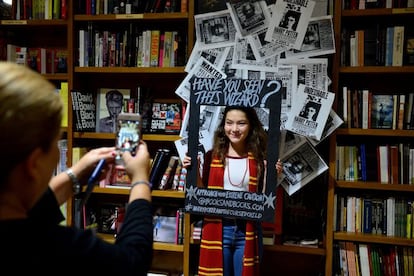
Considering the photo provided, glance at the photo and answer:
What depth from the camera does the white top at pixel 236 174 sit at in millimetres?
2023

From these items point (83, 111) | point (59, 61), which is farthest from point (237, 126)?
point (59, 61)

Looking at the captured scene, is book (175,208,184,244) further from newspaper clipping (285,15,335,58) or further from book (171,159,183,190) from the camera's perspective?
newspaper clipping (285,15,335,58)

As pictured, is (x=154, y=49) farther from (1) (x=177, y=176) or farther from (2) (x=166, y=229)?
(2) (x=166, y=229)

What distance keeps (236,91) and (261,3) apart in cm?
58

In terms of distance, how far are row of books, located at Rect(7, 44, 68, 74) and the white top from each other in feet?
4.22

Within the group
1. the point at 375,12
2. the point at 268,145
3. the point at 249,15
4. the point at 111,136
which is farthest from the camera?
the point at 111,136

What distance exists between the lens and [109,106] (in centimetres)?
257

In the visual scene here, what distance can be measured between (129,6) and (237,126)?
101 centimetres

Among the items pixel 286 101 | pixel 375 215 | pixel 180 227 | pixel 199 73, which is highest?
pixel 199 73

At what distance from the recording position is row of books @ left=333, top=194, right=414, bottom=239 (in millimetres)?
2164

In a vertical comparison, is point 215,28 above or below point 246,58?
above

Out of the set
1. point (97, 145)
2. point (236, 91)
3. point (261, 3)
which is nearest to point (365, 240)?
point (236, 91)

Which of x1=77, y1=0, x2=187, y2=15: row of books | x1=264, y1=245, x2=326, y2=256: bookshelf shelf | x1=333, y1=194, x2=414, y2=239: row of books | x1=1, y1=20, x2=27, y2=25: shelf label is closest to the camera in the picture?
x1=333, y1=194, x2=414, y2=239: row of books

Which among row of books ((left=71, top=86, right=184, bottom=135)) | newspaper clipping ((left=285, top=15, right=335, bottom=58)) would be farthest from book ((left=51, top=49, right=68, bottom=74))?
newspaper clipping ((left=285, top=15, right=335, bottom=58))
